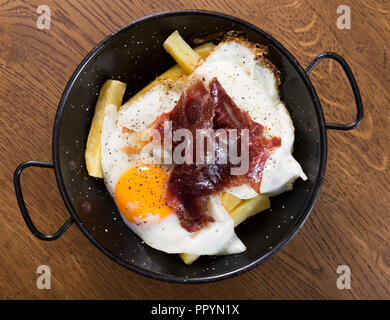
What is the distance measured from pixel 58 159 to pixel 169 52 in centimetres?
78

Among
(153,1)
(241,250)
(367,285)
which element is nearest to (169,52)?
(153,1)

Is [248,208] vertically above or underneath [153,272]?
underneath

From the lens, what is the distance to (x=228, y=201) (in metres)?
2.12

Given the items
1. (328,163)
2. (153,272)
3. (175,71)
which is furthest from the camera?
(328,163)

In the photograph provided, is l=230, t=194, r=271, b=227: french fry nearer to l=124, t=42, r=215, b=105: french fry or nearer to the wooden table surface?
the wooden table surface

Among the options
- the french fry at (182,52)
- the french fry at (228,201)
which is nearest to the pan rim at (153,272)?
the french fry at (182,52)

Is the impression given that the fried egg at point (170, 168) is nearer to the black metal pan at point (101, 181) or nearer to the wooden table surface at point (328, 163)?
the black metal pan at point (101, 181)

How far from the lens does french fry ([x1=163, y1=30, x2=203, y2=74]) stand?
2137mm

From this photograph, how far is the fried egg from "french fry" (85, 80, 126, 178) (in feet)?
0.09

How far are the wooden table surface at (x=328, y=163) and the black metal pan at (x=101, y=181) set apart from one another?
9.4 inches

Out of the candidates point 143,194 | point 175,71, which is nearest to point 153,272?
point 143,194

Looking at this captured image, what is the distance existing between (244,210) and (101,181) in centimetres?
77

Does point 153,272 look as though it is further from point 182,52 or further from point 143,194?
point 182,52
